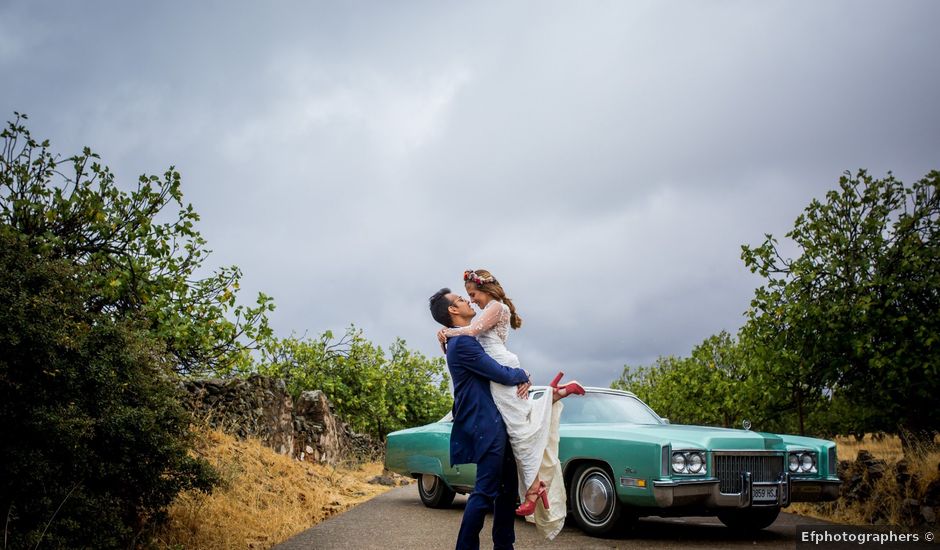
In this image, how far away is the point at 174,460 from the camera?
19.4 ft

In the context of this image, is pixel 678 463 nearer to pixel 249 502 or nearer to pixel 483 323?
pixel 483 323

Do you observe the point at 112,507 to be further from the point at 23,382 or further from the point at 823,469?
the point at 823,469

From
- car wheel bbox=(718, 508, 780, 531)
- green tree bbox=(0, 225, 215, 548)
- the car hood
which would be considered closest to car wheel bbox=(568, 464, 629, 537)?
the car hood

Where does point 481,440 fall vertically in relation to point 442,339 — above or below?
below

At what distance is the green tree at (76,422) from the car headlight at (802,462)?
225 inches

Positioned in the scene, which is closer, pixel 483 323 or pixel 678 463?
pixel 483 323

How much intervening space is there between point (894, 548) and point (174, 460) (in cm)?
629

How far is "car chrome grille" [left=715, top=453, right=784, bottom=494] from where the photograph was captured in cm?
729

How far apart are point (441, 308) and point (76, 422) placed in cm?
253

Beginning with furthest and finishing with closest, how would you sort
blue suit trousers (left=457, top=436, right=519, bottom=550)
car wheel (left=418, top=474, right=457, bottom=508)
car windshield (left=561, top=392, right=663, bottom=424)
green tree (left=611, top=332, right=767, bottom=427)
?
green tree (left=611, top=332, right=767, bottom=427) < car wheel (left=418, top=474, right=457, bottom=508) < car windshield (left=561, top=392, right=663, bottom=424) < blue suit trousers (left=457, top=436, right=519, bottom=550)

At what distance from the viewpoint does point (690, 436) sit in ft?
24.5

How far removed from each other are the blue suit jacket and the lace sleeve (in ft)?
0.14

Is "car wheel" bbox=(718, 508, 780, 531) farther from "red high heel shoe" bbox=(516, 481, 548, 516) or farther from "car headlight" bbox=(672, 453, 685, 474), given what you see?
"red high heel shoe" bbox=(516, 481, 548, 516)

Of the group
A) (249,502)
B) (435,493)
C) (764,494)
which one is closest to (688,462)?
(764,494)
